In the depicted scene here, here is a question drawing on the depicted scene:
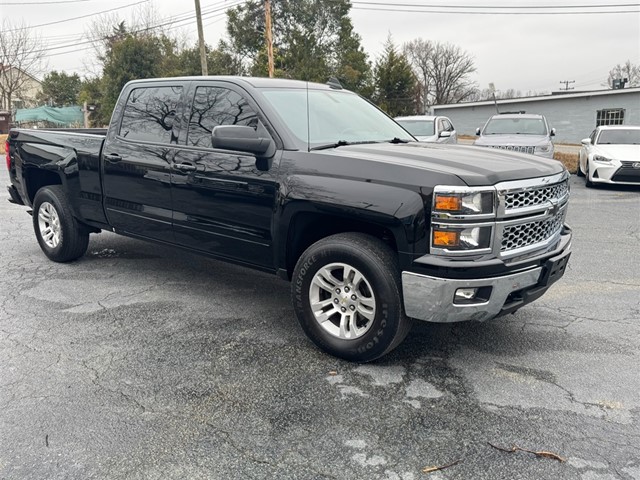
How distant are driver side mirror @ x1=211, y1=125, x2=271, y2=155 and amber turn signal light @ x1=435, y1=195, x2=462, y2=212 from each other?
1.34 m

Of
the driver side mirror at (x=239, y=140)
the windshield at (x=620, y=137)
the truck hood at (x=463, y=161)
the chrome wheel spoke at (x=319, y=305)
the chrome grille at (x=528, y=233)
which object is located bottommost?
the chrome wheel spoke at (x=319, y=305)

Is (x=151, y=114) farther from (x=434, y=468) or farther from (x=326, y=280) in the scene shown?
(x=434, y=468)

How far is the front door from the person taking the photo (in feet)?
13.2

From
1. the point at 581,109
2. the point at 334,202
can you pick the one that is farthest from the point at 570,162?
the point at 581,109

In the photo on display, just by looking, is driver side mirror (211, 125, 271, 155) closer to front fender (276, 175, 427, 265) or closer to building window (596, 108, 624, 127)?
front fender (276, 175, 427, 265)

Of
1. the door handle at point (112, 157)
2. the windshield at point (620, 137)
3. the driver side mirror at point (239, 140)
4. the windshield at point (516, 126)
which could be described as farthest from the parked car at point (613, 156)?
the door handle at point (112, 157)

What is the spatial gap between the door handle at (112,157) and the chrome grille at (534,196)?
11.6 ft

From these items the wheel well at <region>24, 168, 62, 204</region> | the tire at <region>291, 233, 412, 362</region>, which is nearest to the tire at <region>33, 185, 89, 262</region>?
the wheel well at <region>24, 168, 62, 204</region>

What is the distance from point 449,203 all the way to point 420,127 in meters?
10.7

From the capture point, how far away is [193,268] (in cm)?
593

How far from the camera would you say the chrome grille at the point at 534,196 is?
10.9 feet

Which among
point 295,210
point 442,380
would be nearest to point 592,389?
point 442,380

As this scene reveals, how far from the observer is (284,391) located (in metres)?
3.27

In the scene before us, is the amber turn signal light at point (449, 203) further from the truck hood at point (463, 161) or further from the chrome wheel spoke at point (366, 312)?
the chrome wheel spoke at point (366, 312)
